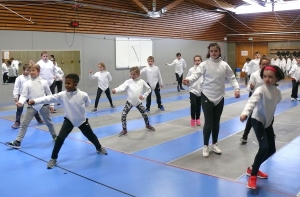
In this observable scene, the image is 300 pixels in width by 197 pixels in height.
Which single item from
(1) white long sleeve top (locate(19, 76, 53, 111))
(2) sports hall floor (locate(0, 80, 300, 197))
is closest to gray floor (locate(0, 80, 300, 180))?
(2) sports hall floor (locate(0, 80, 300, 197))

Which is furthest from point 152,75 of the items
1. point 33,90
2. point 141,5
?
point 141,5

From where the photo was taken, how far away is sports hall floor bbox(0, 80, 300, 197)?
13.2 feet

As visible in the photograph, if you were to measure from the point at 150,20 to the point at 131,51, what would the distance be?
2.14 meters

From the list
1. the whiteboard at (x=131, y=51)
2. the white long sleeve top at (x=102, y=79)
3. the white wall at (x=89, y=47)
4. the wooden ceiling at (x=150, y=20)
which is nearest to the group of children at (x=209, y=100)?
the white long sleeve top at (x=102, y=79)

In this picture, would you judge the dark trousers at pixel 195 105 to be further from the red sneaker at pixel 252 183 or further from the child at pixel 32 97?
the red sneaker at pixel 252 183

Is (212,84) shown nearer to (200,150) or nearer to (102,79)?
(200,150)

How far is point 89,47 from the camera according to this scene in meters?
14.4

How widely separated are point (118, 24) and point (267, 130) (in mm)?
12532

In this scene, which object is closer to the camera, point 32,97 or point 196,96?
point 32,97

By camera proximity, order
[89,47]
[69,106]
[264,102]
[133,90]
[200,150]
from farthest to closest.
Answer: [89,47], [133,90], [200,150], [69,106], [264,102]

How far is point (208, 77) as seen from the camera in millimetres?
5227

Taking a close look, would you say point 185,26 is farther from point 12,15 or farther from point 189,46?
point 12,15

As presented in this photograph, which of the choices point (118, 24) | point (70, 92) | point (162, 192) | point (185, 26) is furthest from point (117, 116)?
point (185, 26)

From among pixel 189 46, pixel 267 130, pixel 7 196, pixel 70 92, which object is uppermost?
pixel 189 46
